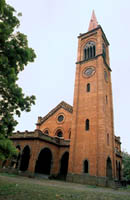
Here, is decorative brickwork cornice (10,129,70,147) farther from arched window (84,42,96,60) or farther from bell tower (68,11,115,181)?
arched window (84,42,96,60)

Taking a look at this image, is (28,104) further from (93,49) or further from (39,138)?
(93,49)

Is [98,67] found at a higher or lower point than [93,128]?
higher

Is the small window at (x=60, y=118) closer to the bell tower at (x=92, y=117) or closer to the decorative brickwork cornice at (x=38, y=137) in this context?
the decorative brickwork cornice at (x=38, y=137)

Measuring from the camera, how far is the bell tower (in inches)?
775

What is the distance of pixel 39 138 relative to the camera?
20406 mm

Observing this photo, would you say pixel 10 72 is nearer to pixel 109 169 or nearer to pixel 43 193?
pixel 43 193

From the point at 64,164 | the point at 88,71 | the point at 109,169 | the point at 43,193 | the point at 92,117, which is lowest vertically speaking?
the point at 43,193

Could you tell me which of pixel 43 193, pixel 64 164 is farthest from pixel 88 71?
pixel 43 193

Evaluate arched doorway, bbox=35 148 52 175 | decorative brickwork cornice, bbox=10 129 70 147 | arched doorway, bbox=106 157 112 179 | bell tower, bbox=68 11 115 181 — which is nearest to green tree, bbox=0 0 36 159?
decorative brickwork cornice, bbox=10 129 70 147

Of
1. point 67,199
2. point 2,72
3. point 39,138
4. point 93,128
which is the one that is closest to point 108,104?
point 93,128

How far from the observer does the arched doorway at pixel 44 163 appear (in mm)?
24109

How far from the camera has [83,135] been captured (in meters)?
21.6

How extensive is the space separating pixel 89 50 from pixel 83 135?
1480cm

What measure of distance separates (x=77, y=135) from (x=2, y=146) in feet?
54.8
